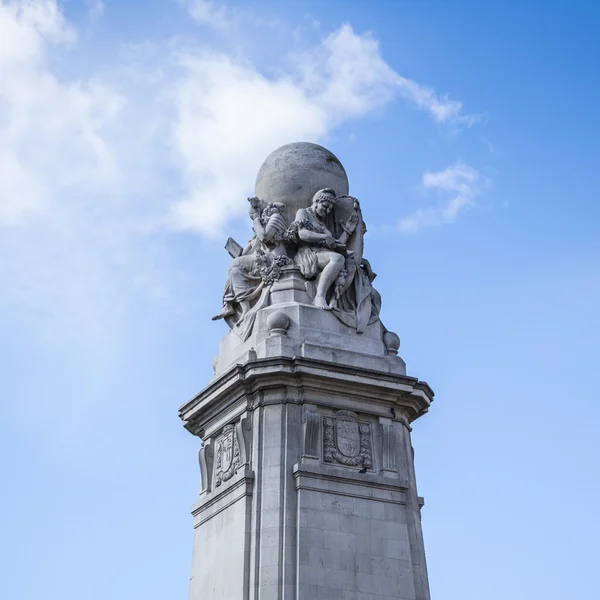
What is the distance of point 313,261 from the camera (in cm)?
2456

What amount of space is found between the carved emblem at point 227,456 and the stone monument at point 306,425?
0.15 feet

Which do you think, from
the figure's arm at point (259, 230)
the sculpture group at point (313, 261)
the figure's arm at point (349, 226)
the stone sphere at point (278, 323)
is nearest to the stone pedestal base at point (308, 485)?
the stone sphere at point (278, 323)

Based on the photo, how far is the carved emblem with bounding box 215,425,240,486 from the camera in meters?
22.8

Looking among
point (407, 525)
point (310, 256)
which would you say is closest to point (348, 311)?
point (310, 256)

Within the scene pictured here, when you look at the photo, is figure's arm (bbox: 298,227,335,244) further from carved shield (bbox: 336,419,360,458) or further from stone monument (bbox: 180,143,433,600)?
carved shield (bbox: 336,419,360,458)

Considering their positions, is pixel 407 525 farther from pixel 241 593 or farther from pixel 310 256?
pixel 310 256

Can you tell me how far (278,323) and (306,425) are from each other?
231 centimetres

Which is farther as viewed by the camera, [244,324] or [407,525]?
[244,324]

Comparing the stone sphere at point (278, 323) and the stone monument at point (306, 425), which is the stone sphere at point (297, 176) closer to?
the stone monument at point (306, 425)

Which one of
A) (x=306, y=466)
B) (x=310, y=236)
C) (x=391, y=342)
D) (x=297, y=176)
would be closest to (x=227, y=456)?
(x=306, y=466)

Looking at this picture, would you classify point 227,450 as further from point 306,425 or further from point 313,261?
point 313,261

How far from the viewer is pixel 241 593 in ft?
68.7

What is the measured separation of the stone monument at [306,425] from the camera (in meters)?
21.4

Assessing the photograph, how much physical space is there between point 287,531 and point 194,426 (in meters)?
4.40
